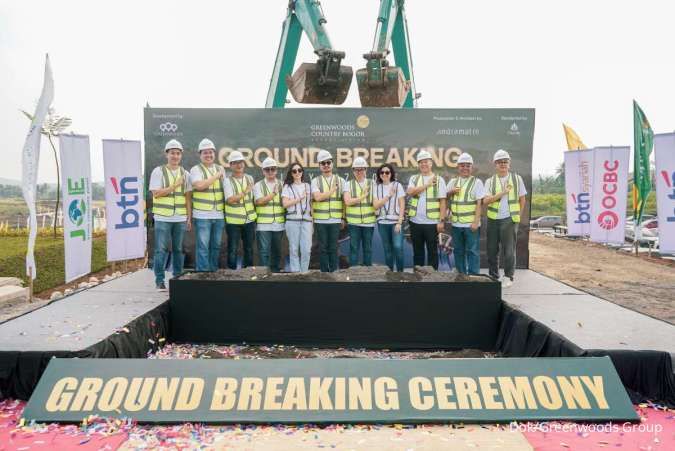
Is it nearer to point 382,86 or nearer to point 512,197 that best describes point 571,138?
point 382,86

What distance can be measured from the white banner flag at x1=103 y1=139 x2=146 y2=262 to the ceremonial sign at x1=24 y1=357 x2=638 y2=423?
3554 mm

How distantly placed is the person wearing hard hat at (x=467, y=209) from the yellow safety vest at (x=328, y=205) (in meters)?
1.38

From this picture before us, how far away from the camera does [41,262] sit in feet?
31.9

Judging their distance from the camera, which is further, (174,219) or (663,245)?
Answer: (663,245)

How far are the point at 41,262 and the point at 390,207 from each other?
23.5 feet

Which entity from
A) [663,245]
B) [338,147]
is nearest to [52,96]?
[338,147]

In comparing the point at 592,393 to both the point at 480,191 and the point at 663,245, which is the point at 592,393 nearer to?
the point at 480,191

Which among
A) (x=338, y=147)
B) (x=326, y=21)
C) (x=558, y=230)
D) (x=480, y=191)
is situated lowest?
(x=558, y=230)

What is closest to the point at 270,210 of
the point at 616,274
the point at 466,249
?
the point at 466,249

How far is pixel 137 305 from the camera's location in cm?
499

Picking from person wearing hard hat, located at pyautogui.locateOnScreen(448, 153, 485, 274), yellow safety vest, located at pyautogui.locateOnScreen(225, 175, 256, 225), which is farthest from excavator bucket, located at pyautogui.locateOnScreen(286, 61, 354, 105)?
person wearing hard hat, located at pyautogui.locateOnScreen(448, 153, 485, 274)

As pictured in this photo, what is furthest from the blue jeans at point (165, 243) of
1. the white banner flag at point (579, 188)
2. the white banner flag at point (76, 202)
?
the white banner flag at point (579, 188)

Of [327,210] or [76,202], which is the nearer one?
[76,202]

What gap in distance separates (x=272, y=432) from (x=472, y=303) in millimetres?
2447
